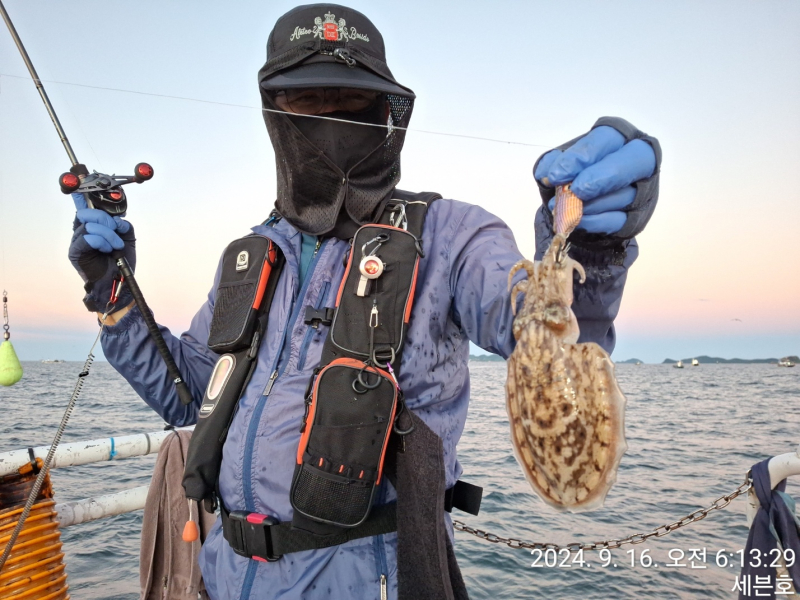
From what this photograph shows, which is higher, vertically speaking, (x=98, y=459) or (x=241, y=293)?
(x=241, y=293)

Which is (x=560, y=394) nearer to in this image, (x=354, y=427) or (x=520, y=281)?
(x=520, y=281)

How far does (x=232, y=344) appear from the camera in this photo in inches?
99.4

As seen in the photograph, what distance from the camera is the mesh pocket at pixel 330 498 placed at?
2.07 m

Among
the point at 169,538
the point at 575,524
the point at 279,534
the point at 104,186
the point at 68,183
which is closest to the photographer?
the point at 279,534

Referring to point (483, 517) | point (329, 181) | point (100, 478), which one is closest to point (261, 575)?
point (329, 181)

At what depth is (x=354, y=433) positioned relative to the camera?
2174mm

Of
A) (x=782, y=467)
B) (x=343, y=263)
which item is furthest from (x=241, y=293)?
(x=782, y=467)

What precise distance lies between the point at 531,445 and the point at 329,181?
1.58 m

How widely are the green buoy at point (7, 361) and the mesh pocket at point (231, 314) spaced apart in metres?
1.53

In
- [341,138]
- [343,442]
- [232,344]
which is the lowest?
[343,442]

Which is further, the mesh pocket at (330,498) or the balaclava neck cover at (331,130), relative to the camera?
the balaclava neck cover at (331,130)

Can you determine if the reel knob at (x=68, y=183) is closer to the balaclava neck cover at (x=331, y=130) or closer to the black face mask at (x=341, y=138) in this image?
the balaclava neck cover at (x=331, y=130)

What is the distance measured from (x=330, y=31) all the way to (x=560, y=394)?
80.7 inches

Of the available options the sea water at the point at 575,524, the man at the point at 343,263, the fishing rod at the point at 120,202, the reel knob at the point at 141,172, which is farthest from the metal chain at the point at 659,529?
the sea water at the point at 575,524
